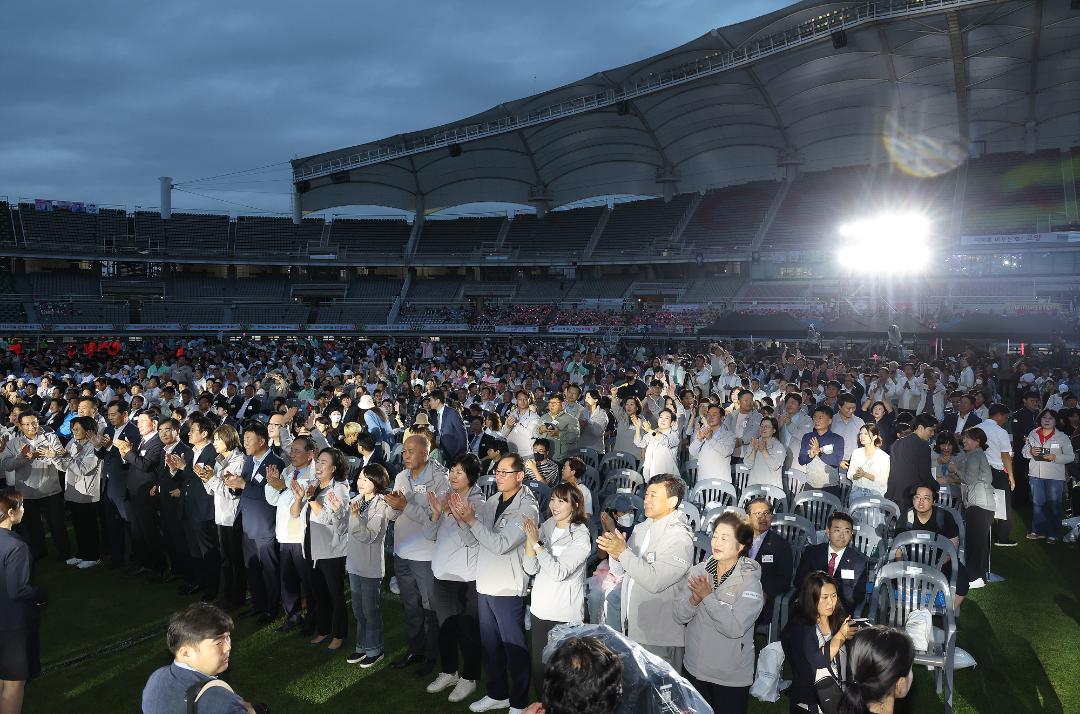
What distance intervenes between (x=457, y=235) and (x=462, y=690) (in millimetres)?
45607

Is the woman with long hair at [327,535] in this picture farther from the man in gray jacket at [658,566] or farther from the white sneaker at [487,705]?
the man in gray jacket at [658,566]

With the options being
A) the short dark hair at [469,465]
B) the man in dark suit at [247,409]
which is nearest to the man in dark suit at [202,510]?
the short dark hair at [469,465]

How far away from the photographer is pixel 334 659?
231 inches

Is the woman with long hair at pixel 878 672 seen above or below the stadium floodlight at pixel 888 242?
below

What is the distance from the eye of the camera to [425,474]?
5.59m

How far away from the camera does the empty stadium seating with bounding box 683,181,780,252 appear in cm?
4075

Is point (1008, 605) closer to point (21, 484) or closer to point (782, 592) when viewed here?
point (782, 592)

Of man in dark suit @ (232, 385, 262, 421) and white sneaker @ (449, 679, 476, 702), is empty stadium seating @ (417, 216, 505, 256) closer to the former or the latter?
man in dark suit @ (232, 385, 262, 421)

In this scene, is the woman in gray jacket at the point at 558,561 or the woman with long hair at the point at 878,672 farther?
the woman in gray jacket at the point at 558,561

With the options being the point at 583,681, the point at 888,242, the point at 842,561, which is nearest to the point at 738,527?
the point at 842,561

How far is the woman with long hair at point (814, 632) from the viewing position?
384cm

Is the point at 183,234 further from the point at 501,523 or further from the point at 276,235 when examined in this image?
the point at 501,523

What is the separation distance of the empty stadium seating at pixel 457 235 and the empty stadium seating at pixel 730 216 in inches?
548

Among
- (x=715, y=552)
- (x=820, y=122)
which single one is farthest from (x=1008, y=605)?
(x=820, y=122)
